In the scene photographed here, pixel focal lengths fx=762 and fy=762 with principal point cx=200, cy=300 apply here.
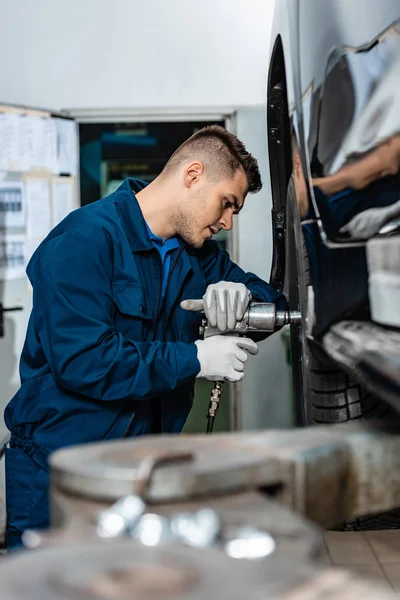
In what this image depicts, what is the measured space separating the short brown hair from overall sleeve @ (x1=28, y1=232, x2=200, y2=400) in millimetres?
434

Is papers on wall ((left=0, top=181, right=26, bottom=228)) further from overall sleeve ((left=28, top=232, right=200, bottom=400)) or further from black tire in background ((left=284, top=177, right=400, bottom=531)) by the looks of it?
black tire in background ((left=284, top=177, right=400, bottom=531))

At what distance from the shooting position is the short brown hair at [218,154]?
2.04 meters

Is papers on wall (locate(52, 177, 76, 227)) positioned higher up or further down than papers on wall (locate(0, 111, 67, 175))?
further down

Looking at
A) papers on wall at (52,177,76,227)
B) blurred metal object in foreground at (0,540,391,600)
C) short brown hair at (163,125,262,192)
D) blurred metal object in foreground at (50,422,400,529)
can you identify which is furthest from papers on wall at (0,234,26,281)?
blurred metal object in foreground at (0,540,391,600)

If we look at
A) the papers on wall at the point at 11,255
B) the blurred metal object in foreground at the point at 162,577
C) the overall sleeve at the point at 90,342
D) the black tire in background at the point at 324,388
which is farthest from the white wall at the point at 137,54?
the blurred metal object in foreground at the point at 162,577

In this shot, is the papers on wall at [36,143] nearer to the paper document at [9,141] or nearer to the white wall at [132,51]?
the paper document at [9,141]

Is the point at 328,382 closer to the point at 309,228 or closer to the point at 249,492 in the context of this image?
the point at 309,228

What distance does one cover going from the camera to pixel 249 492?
63cm

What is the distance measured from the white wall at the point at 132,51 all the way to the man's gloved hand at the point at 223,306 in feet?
8.83

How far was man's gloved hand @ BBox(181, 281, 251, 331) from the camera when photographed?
191 centimetres

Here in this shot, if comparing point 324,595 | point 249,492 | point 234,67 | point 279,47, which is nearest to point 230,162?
point 279,47

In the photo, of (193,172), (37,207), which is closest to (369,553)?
(193,172)

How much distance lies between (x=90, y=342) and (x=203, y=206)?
56 centimetres

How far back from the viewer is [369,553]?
9.46 ft
